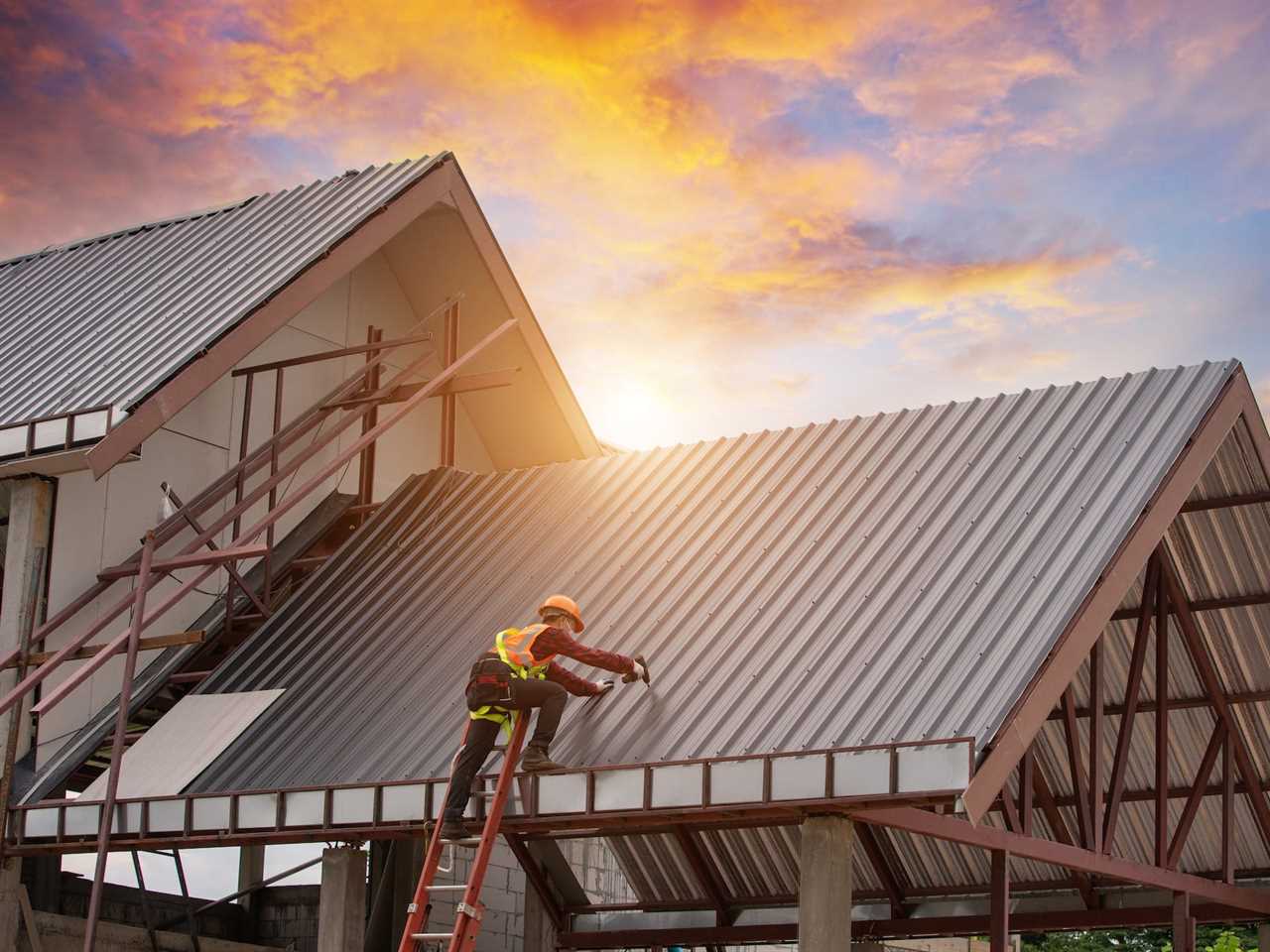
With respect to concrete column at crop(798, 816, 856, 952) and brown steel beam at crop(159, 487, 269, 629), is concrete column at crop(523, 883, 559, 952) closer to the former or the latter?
brown steel beam at crop(159, 487, 269, 629)

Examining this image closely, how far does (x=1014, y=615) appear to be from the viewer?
17.4 metres

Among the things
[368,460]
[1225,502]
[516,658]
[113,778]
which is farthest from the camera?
[368,460]

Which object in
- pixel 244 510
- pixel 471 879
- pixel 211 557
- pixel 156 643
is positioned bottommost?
pixel 471 879

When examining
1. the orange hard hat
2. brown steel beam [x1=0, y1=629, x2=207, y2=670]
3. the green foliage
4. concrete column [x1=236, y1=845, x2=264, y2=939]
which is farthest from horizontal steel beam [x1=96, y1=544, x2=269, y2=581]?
the green foliage

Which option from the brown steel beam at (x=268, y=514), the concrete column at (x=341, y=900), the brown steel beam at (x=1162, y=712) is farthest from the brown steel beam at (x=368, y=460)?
the brown steel beam at (x=1162, y=712)

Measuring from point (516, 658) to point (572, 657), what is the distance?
54 centimetres

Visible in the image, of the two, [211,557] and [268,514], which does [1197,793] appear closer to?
[211,557]

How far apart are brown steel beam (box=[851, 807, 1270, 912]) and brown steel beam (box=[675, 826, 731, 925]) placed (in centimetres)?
475

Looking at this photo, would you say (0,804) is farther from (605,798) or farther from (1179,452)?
(1179,452)

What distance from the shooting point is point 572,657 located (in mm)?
18047

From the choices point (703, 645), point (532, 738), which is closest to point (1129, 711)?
point (703, 645)

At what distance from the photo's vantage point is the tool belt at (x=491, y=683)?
17.7 meters

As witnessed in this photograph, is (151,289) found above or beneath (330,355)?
above

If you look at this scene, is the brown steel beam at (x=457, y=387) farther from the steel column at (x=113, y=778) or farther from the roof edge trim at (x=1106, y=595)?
the roof edge trim at (x=1106, y=595)
